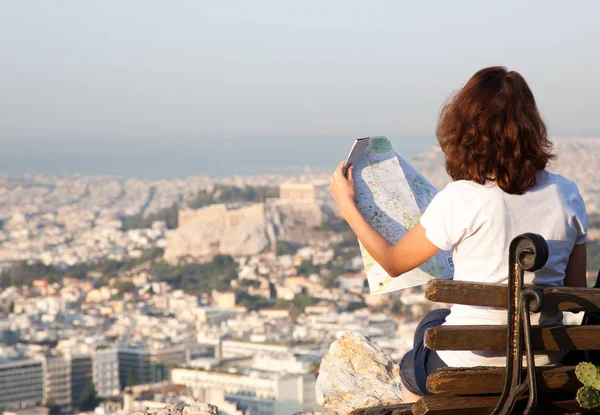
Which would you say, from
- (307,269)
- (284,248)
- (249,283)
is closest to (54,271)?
(249,283)

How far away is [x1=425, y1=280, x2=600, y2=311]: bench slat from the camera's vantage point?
1703 mm

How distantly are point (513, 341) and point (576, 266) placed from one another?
1.14ft

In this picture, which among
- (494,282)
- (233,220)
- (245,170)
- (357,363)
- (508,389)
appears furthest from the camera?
(245,170)

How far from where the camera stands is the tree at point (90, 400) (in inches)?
997

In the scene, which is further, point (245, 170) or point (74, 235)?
point (245, 170)

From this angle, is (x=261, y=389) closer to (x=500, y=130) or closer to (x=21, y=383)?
(x=21, y=383)

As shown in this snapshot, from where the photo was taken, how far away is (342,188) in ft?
7.13

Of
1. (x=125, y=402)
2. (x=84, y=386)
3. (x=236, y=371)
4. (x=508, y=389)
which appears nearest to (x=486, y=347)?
(x=508, y=389)

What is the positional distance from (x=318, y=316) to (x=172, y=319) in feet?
16.3

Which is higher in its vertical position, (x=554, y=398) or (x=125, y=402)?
(x=554, y=398)

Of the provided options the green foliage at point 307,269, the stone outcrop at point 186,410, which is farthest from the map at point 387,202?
the green foliage at point 307,269

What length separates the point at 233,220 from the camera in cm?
5394

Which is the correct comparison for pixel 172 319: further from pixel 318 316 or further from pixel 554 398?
pixel 554 398

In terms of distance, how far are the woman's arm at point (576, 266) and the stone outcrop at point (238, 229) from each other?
48.2 meters
